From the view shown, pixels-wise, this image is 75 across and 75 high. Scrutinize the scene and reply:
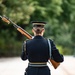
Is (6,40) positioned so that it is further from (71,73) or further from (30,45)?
(30,45)

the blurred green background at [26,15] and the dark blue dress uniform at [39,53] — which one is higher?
the blurred green background at [26,15]

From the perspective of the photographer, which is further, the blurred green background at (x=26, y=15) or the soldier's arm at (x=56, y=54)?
the blurred green background at (x=26, y=15)

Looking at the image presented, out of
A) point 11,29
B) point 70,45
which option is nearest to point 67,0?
point 11,29

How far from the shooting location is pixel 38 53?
7062mm

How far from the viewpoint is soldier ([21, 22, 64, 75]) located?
7.07 metres

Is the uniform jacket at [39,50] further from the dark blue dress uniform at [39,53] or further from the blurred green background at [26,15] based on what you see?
the blurred green background at [26,15]

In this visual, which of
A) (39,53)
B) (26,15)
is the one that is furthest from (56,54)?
(26,15)

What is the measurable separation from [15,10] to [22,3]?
73cm

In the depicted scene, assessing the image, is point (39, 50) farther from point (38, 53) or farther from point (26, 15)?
point (26, 15)

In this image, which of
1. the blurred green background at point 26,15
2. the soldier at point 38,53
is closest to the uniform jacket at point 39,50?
the soldier at point 38,53

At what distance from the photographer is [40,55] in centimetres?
705

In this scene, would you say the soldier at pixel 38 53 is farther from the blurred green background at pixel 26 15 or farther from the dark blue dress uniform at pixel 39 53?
the blurred green background at pixel 26 15

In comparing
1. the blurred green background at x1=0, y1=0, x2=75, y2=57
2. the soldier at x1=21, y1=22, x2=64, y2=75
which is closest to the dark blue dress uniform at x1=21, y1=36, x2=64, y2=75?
the soldier at x1=21, y1=22, x2=64, y2=75

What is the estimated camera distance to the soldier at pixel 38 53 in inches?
278
